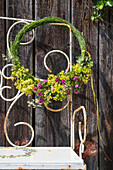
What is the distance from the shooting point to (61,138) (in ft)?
5.03

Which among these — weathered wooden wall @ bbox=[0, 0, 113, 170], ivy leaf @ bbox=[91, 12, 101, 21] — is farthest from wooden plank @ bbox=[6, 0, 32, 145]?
ivy leaf @ bbox=[91, 12, 101, 21]

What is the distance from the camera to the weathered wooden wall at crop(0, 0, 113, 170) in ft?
4.99

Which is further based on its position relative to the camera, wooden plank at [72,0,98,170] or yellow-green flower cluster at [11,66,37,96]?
wooden plank at [72,0,98,170]

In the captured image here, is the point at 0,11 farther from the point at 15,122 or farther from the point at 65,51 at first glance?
the point at 15,122

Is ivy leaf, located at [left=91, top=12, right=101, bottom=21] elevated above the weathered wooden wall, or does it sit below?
above

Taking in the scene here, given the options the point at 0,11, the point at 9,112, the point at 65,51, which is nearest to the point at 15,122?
the point at 9,112

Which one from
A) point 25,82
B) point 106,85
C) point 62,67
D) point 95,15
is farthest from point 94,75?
point 25,82

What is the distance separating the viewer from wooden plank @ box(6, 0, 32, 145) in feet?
4.98

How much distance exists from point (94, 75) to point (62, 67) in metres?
0.22

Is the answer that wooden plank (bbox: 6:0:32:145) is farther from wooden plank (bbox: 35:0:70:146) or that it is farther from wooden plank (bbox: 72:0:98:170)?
wooden plank (bbox: 72:0:98:170)

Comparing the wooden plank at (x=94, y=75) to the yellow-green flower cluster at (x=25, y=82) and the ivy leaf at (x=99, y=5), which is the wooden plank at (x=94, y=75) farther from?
the yellow-green flower cluster at (x=25, y=82)


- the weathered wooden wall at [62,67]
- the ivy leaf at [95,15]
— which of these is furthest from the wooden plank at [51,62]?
the ivy leaf at [95,15]

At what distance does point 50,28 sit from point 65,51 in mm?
174

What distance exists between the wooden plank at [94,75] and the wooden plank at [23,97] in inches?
11.6
